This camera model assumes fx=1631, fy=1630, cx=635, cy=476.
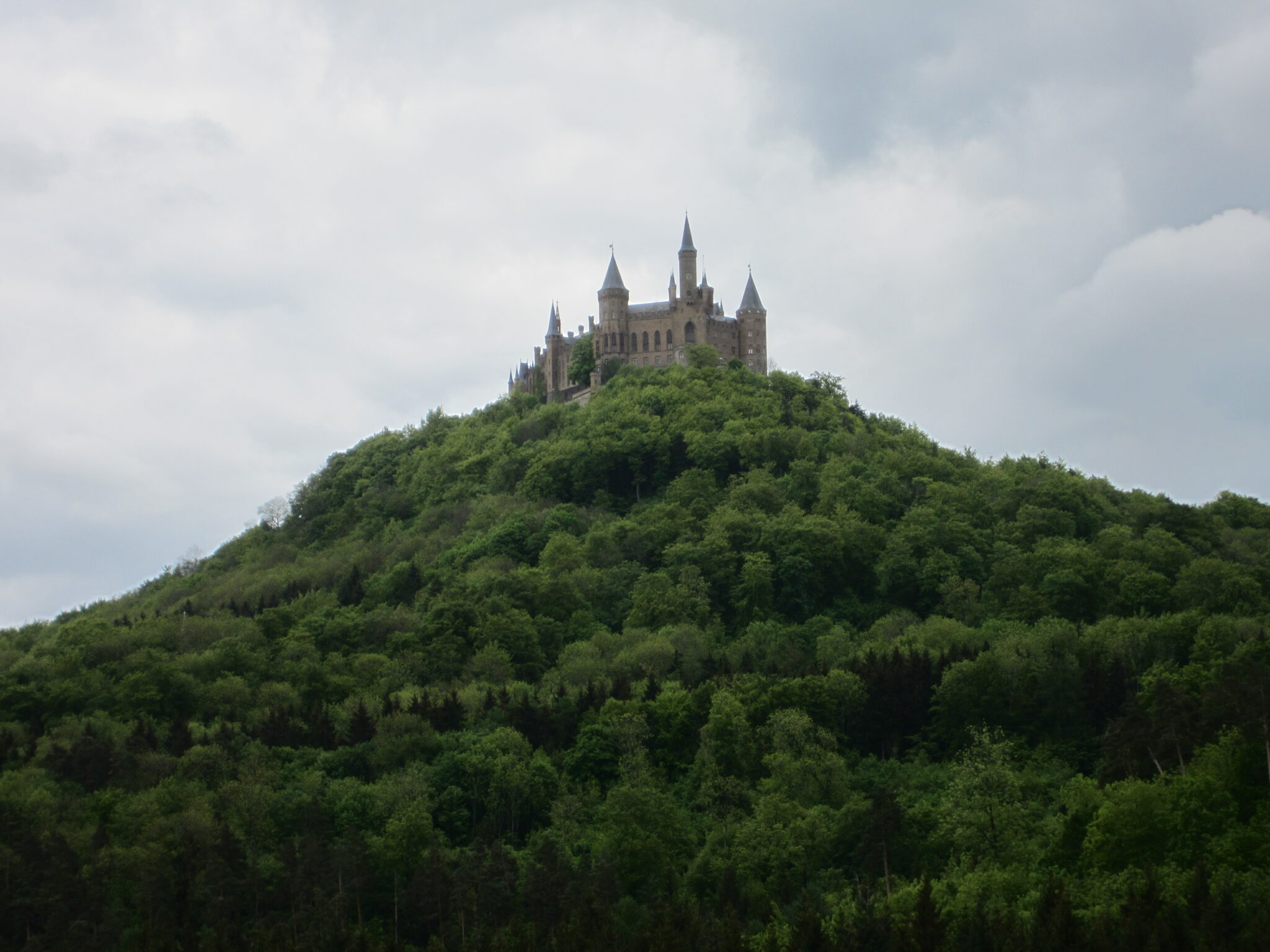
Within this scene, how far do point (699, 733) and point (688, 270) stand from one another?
80.0m

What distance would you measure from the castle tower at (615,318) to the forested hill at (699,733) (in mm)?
25547

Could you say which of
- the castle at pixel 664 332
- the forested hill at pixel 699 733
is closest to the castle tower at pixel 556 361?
the castle at pixel 664 332

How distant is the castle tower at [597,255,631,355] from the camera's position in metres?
145

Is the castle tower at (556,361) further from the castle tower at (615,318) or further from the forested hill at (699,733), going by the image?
the forested hill at (699,733)

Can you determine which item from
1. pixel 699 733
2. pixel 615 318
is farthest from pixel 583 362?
pixel 699 733

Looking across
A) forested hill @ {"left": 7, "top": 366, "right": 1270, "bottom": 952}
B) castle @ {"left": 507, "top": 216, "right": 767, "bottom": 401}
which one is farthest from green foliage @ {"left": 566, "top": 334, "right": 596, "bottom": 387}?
forested hill @ {"left": 7, "top": 366, "right": 1270, "bottom": 952}

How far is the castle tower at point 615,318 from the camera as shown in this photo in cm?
14538

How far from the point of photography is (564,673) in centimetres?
8881

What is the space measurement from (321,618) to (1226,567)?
5241 centimetres

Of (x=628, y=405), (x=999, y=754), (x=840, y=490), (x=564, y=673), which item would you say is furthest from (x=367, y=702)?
(x=628, y=405)

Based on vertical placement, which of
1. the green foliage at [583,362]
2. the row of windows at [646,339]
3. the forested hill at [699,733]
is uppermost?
the row of windows at [646,339]

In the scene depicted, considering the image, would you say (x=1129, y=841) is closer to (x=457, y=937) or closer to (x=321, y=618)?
(x=457, y=937)

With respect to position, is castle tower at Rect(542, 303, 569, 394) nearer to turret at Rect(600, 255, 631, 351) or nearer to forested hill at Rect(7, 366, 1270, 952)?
turret at Rect(600, 255, 631, 351)

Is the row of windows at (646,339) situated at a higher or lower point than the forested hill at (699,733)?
higher
